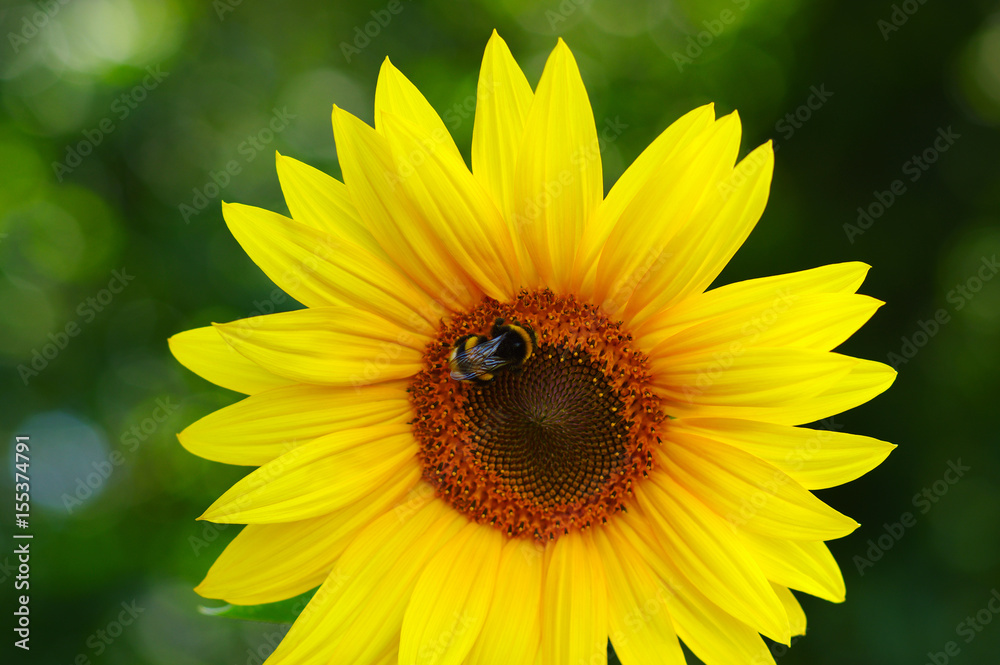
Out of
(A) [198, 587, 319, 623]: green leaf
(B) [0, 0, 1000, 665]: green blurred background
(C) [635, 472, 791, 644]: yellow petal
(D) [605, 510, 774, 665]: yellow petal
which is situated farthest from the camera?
(B) [0, 0, 1000, 665]: green blurred background

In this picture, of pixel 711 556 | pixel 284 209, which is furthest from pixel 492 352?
pixel 284 209

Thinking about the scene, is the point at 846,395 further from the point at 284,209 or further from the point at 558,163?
the point at 284,209

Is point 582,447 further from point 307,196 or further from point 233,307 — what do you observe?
point 233,307

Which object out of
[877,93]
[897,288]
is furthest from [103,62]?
[897,288]

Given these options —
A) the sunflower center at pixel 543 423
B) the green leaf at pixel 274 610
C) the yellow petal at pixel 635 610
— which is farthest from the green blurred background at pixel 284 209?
the yellow petal at pixel 635 610

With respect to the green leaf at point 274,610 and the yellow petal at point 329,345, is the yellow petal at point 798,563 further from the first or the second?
the green leaf at point 274,610

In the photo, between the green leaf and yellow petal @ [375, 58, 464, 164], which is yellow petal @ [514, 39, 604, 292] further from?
the green leaf

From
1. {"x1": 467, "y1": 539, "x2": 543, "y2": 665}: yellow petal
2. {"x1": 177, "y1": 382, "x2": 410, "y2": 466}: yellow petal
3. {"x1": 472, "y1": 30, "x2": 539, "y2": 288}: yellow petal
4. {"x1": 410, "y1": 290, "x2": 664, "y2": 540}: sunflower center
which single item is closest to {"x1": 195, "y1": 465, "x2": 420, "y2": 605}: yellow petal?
{"x1": 177, "y1": 382, "x2": 410, "y2": 466}: yellow petal
